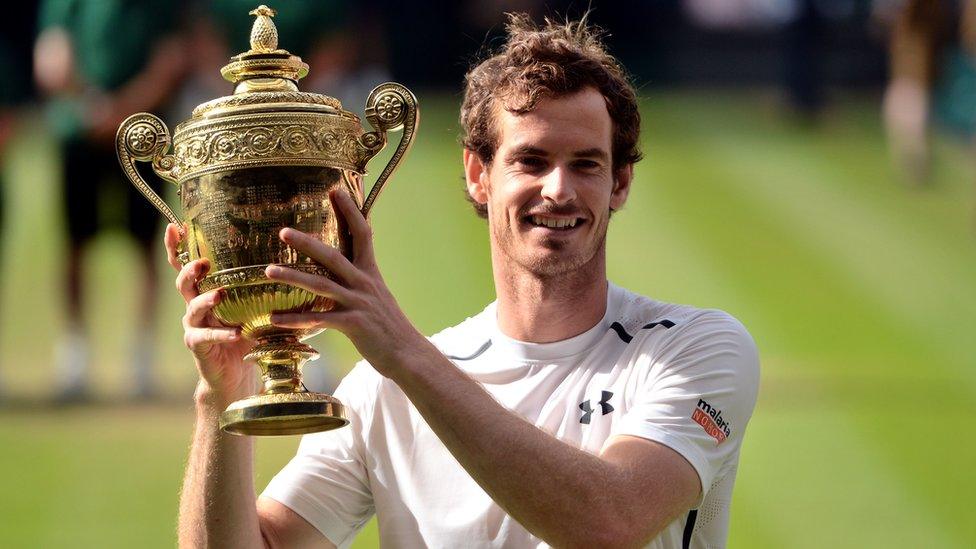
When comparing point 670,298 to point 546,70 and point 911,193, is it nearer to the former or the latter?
point 911,193

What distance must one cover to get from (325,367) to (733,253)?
5.46 meters

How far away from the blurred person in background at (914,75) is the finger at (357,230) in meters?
15.2

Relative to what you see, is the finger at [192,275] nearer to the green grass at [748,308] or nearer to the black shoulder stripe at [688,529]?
the black shoulder stripe at [688,529]

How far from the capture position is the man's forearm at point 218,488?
3547mm

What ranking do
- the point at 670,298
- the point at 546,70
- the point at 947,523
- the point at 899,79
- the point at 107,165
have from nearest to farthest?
the point at 546,70
the point at 947,523
the point at 107,165
the point at 670,298
the point at 899,79

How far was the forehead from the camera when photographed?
12.1ft

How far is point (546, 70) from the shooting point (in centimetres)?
376

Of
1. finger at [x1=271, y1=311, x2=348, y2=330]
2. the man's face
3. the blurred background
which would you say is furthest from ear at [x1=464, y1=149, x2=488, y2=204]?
the blurred background

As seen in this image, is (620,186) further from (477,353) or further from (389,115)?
(389,115)

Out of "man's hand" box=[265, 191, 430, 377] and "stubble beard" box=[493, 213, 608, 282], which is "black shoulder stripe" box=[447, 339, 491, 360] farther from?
"man's hand" box=[265, 191, 430, 377]

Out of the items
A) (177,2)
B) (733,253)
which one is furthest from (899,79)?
(177,2)

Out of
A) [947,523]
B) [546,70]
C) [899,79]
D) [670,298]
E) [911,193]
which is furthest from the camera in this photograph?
[899,79]

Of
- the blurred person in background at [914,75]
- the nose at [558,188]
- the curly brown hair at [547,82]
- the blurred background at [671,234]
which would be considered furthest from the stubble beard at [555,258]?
the blurred person in background at [914,75]

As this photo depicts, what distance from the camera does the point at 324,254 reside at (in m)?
3.18
